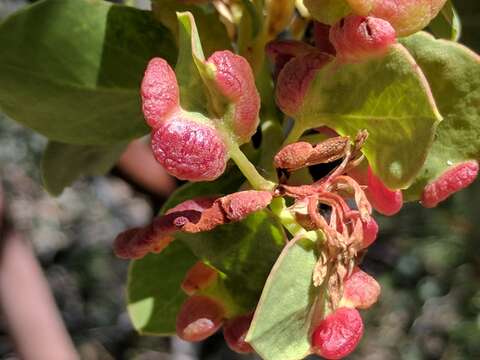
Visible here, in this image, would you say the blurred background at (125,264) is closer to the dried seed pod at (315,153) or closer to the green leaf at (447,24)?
the green leaf at (447,24)

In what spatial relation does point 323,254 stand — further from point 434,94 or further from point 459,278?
point 459,278

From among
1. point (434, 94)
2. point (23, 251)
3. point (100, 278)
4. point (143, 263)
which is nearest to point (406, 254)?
point (100, 278)

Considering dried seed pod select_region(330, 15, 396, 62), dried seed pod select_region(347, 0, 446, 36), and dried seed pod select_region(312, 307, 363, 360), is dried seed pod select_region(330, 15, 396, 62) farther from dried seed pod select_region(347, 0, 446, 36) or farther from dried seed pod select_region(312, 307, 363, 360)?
dried seed pod select_region(312, 307, 363, 360)

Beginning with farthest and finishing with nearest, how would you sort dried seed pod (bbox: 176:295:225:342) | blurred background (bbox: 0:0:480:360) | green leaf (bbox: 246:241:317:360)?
blurred background (bbox: 0:0:480:360) → dried seed pod (bbox: 176:295:225:342) → green leaf (bbox: 246:241:317:360)

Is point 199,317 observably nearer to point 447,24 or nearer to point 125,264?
point 447,24

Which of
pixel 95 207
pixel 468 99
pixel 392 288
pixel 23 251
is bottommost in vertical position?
pixel 95 207

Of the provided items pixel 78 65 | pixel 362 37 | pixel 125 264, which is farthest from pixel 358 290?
pixel 125 264

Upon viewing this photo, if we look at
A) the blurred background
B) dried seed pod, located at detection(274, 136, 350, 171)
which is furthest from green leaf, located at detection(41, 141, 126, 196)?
the blurred background
